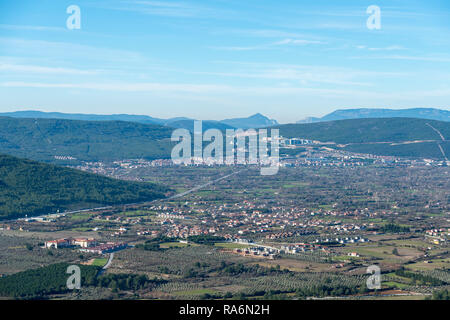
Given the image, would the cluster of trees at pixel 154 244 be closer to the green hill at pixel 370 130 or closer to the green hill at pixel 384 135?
the green hill at pixel 384 135

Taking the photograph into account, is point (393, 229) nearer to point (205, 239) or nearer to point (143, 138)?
point (205, 239)

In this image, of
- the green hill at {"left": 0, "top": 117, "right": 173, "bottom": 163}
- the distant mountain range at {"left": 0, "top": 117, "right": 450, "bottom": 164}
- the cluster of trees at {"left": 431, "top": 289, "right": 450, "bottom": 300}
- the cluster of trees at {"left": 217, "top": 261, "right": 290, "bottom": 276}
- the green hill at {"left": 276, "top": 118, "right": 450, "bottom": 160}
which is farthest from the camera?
the green hill at {"left": 276, "top": 118, "right": 450, "bottom": 160}

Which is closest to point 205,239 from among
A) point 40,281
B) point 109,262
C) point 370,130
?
point 109,262

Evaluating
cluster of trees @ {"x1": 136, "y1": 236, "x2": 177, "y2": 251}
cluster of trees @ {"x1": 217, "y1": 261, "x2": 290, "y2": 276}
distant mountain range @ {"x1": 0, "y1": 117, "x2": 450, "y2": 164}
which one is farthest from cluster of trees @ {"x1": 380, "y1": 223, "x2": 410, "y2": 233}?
distant mountain range @ {"x1": 0, "y1": 117, "x2": 450, "y2": 164}

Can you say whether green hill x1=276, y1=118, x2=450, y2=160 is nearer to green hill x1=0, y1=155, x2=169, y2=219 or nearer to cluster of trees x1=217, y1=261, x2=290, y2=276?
green hill x1=0, y1=155, x2=169, y2=219

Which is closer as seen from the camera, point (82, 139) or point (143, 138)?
point (82, 139)

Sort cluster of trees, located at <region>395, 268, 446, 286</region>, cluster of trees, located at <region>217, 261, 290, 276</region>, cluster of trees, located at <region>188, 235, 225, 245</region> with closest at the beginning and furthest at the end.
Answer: cluster of trees, located at <region>395, 268, 446, 286</region> < cluster of trees, located at <region>217, 261, 290, 276</region> < cluster of trees, located at <region>188, 235, 225, 245</region>
